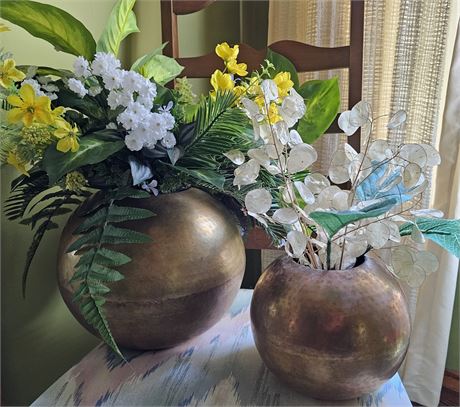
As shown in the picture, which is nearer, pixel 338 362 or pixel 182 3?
pixel 338 362

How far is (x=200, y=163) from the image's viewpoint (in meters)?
0.54

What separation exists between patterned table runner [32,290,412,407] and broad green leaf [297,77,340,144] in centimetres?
28

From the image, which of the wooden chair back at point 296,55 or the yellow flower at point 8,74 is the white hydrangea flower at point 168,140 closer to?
the yellow flower at point 8,74

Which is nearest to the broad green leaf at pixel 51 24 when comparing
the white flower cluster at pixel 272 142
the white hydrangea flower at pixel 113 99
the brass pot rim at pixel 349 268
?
the white hydrangea flower at pixel 113 99

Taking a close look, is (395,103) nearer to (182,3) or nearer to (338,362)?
(182,3)

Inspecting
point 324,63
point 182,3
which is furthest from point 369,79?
point 182,3

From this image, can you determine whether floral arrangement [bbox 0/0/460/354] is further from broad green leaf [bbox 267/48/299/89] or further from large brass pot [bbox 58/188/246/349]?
broad green leaf [bbox 267/48/299/89]

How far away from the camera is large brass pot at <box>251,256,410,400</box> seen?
425mm

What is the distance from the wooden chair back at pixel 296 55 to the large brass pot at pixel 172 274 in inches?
12.7

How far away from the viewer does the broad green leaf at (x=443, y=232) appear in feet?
1.50

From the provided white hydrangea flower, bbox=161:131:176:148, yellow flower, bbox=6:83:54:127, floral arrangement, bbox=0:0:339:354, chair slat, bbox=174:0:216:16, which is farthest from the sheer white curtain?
yellow flower, bbox=6:83:54:127

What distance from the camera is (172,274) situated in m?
0.50

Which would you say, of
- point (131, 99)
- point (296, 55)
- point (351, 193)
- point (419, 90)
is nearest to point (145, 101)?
point (131, 99)

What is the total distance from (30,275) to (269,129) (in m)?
0.47
